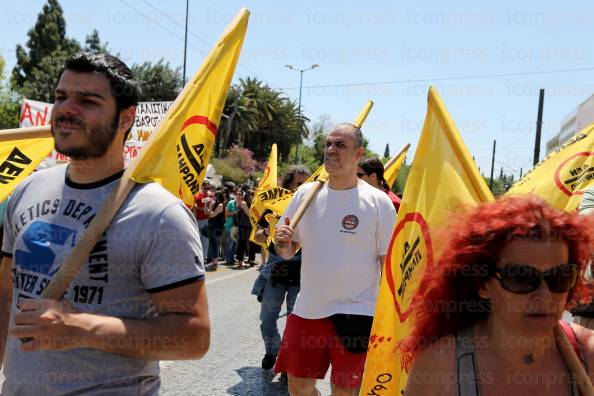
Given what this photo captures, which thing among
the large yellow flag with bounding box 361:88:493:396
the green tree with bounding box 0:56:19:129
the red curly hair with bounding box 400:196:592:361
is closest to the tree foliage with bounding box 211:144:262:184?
the green tree with bounding box 0:56:19:129

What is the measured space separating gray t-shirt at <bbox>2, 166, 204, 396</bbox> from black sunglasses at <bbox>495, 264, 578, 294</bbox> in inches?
34.3

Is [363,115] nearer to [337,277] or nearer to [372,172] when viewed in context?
[372,172]

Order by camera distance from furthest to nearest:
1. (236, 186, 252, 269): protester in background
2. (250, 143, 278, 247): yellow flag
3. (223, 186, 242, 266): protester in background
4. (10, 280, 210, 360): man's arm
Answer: (223, 186, 242, 266): protester in background → (236, 186, 252, 269): protester in background → (250, 143, 278, 247): yellow flag → (10, 280, 210, 360): man's arm

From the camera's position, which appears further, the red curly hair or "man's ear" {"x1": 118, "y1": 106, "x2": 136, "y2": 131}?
"man's ear" {"x1": 118, "y1": 106, "x2": 136, "y2": 131}

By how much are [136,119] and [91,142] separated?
848cm

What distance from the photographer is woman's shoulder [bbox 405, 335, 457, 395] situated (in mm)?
1801

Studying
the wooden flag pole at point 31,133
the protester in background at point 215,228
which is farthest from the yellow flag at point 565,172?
the protester in background at point 215,228

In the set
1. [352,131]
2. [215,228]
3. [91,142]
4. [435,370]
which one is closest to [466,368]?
[435,370]

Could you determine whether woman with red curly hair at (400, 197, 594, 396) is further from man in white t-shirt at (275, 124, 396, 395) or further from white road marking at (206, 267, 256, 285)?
white road marking at (206, 267, 256, 285)

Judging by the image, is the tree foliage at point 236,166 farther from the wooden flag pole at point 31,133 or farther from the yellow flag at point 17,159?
the wooden flag pole at point 31,133

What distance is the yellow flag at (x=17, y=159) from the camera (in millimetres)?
4453

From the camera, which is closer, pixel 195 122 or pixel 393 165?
pixel 195 122

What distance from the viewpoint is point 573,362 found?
1783 millimetres

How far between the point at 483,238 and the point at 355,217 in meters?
2.21
